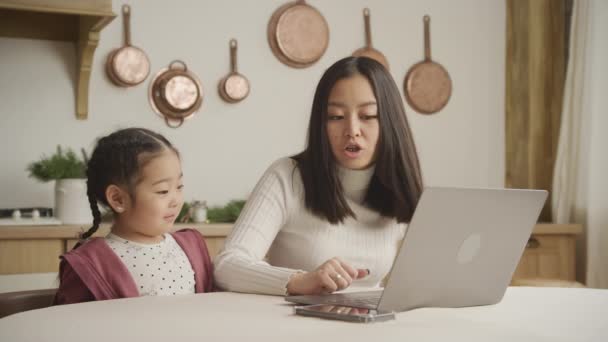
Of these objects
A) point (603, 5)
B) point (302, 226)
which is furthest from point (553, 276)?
point (302, 226)

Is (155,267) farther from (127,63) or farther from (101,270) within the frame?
(127,63)

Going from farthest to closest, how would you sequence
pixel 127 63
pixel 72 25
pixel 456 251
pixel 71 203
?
pixel 127 63
pixel 72 25
pixel 71 203
pixel 456 251

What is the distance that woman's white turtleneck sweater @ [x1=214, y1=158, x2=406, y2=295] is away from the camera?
157cm

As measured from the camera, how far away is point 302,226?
1664mm

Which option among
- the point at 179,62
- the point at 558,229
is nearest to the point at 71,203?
the point at 179,62

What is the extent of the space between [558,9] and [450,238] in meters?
2.84

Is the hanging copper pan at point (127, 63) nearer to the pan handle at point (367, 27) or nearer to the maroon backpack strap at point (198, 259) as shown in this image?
the pan handle at point (367, 27)

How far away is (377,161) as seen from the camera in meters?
1.65

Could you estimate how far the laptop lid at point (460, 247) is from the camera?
39.2 inches

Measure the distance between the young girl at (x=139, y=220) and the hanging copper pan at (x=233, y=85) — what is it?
5.31 feet

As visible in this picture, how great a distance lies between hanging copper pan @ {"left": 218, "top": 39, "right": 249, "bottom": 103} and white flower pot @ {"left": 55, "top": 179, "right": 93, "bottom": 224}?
78 cm

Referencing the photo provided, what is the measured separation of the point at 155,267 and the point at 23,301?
25 cm

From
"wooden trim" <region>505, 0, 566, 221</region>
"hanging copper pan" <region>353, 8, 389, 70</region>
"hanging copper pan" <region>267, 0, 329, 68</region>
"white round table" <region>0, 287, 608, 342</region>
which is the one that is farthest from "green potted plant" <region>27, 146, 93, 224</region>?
"wooden trim" <region>505, 0, 566, 221</region>

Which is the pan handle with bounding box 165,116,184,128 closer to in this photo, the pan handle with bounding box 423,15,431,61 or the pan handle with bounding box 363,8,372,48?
the pan handle with bounding box 363,8,372,48
